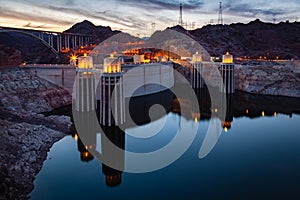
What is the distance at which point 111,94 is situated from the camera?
1753 centimetres

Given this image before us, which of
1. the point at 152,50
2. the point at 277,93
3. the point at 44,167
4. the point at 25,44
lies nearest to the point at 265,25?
the point at 152,50

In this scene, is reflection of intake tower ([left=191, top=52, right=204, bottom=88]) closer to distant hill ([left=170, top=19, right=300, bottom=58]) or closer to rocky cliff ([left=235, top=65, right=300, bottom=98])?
rocky cliff ([left=235, top=65, right=300, bottom=98])

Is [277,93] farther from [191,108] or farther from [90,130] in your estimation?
[90,130]

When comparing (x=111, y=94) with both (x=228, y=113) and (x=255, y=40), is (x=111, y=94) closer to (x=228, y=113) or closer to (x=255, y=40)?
(x=228, y=113)

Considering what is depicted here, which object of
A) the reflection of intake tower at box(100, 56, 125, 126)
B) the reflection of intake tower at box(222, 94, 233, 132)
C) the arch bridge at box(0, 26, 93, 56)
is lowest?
the reflection of intake tower at box(222, 94, 233, 132)

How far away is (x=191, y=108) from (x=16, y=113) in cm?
1573

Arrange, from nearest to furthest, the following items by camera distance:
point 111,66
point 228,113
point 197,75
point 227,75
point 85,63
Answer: point 111,66 → point 85,63 → point 228,113 → point 227,75 → point 197,75

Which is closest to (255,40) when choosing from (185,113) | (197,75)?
(197,75)

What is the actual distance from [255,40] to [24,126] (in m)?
68.3

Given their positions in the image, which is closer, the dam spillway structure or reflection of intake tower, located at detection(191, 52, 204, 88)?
the dam spillway structure

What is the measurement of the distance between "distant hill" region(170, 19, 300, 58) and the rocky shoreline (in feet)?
132

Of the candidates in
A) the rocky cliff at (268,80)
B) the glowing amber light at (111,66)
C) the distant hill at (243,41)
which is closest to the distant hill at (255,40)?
the distant hill at (243,41)

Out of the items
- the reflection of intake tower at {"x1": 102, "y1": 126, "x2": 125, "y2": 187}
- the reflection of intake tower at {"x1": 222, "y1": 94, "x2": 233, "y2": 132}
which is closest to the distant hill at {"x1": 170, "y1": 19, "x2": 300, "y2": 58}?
the reflection of intake tower at {"x1": 222, "y1": 94, "x2": 233, "y2": 132}

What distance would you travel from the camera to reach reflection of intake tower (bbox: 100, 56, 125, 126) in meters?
17.4
